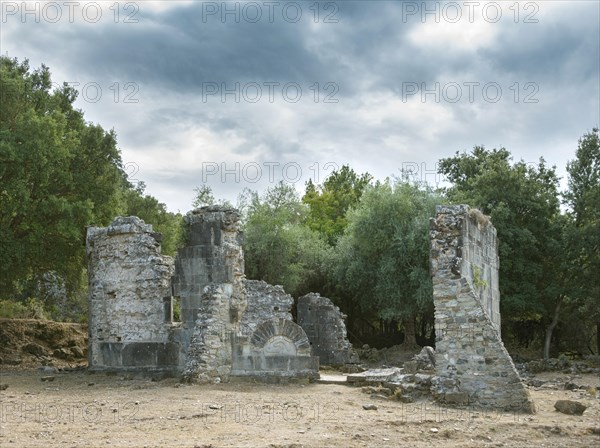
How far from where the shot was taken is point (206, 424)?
1099 centimetres

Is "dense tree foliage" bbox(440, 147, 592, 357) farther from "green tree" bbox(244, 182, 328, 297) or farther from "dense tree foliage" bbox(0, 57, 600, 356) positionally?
"green tree" bbox(244, 182, 328, 297)

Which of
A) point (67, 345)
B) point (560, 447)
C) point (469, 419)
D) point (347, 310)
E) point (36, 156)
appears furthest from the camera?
point (347, 310)

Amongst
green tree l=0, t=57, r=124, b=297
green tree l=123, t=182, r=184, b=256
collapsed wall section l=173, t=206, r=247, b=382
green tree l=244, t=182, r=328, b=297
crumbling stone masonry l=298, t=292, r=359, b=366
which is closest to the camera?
collapsed wall section l=173, t=206, r=247, b=382

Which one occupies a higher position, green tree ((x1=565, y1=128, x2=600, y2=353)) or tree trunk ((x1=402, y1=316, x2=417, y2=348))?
green tree ((x1=565, y1=128, x2=600, y2=353))

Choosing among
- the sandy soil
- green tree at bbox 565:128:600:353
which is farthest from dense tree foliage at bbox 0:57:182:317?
green tree at bbox 565:128:600:353

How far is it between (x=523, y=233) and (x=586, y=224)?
9.50ft

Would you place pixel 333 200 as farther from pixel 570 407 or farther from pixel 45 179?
pixel 570 407

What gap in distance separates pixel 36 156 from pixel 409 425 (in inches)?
578

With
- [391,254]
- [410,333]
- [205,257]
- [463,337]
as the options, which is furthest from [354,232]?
[463,337]

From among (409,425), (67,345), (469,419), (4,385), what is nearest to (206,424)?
(409,425)

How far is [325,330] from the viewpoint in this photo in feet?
83.6

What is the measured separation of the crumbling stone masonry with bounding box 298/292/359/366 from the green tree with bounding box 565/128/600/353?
9429 millimetres

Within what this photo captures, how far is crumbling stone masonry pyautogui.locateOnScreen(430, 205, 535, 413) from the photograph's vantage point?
42.7 ft

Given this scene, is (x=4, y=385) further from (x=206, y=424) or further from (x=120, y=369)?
(x=206, y=424)
